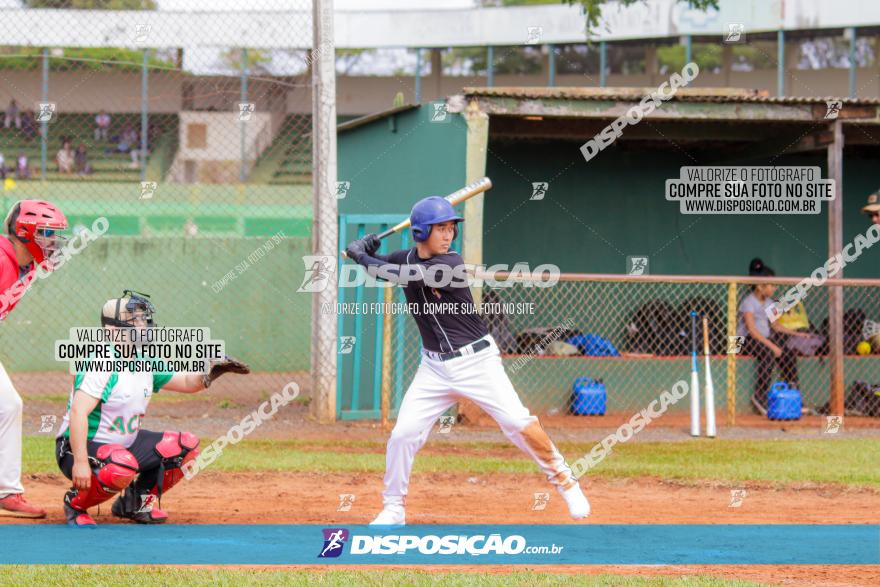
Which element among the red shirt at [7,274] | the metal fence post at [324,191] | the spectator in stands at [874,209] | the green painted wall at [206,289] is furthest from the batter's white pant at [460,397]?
the green painted wall at [206,289]

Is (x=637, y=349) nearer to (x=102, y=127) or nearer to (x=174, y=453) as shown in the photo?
(x=174, y=453)

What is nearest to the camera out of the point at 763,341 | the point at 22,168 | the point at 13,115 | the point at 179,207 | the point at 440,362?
the point at 440,362

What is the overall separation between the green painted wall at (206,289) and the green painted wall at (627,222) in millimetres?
3084

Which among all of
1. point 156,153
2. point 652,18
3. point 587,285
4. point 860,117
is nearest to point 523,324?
point 587,285

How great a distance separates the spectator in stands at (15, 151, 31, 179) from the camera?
65.8 ft

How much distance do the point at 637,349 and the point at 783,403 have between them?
7.62 feet

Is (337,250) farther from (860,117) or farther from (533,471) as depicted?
(860,117)

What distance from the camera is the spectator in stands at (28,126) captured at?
1895 centimetres

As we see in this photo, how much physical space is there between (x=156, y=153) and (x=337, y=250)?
43.2 ft

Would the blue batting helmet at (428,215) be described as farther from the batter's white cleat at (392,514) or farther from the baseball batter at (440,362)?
the batter's white cleat at (392,514)

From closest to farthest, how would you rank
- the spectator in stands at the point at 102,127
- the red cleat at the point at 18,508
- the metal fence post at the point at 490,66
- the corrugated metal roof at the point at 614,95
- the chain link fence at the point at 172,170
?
1. the red cleat at the point at 18,508
2. the corrugated metal roof at the point at 614,95
3. the chain link fence at the point at 172,170
4. the spectator in stands at the point at 102,127
5. the metal fence post at the point at 490,66

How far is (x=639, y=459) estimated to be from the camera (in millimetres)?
10141

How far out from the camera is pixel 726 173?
50.9 feet

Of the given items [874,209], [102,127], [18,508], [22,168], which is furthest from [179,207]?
[18,508]
